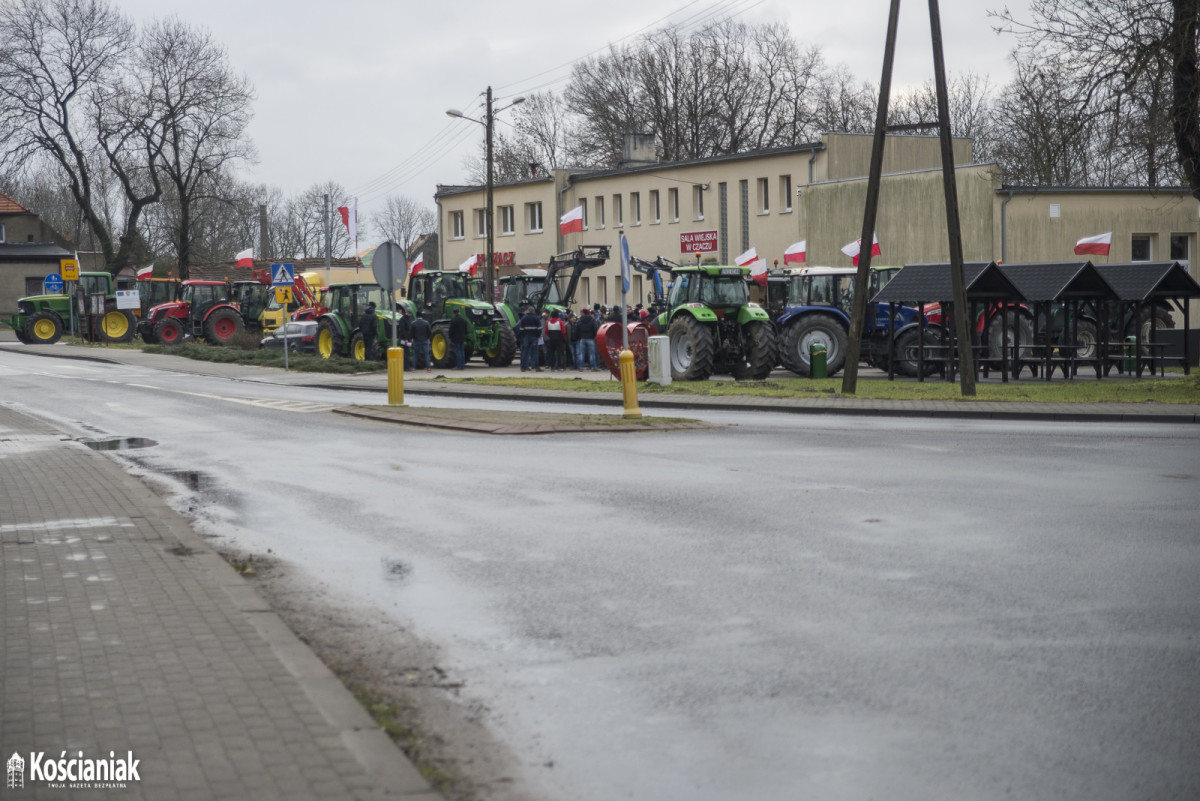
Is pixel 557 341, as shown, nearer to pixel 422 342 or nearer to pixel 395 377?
pixel 422 342

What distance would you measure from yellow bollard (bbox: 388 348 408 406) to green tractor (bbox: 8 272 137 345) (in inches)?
1275

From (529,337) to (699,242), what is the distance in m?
20.7

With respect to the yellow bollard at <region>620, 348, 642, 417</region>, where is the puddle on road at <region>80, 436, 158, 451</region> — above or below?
below

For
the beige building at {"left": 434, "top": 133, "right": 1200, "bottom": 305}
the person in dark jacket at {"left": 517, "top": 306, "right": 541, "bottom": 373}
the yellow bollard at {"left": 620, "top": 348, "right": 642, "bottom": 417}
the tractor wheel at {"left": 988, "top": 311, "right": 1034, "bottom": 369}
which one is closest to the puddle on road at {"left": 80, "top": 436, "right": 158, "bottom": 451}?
the yellow bollard at {"left": 620, "top": 348, "right": 642, "bottom": 417}

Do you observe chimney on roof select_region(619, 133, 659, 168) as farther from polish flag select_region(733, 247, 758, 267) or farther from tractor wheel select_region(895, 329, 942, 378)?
tractor wheel select_region(895, 329, 942, 378)

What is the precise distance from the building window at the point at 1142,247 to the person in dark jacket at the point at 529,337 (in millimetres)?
23399

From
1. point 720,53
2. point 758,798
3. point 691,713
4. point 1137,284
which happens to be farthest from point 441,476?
point 720,53

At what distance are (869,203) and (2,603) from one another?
18826 millimetres

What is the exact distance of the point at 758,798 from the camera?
424cm

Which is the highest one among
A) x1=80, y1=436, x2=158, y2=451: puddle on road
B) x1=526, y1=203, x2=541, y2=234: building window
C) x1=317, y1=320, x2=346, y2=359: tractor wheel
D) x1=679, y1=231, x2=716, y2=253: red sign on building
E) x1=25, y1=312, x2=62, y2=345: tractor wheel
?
x1=526, y1=203, x2=541, y2=234: building window

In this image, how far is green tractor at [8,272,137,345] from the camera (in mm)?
50438

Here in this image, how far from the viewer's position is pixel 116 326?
5141cm

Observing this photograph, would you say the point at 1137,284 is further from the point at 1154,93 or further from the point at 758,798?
the point at 758,798

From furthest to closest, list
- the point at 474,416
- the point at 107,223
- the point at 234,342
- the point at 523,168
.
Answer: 1. the point at 107,223
2. the point at 523,168
3. the point at 234,342
4. the point at 474,416
